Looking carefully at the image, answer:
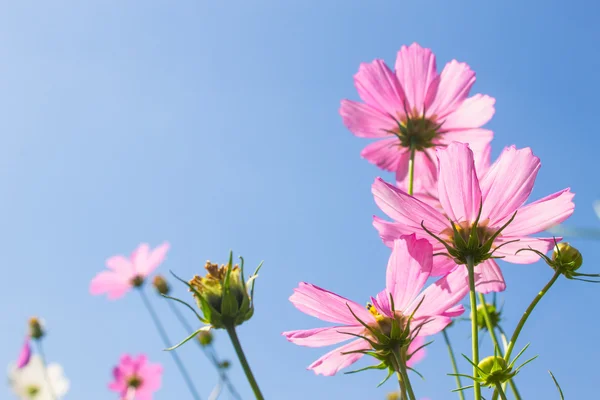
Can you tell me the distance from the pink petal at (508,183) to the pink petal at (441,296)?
0.23ft

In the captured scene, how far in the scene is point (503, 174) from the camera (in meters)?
0.61

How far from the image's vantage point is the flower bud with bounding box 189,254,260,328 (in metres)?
0.60

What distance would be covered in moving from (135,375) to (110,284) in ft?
1.27

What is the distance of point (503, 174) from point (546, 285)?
12cm

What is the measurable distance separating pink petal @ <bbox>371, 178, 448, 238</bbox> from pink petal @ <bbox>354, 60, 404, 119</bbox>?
1.40 feet

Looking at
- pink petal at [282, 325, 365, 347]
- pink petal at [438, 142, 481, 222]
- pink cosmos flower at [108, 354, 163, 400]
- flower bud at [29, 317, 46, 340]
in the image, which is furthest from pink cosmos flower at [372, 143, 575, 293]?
flower bud at [29, 317, 46, 340]

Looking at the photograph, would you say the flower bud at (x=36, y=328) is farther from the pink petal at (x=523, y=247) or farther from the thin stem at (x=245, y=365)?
the pink petal at (x=523, y=247)

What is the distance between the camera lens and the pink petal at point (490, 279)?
2.24 feet

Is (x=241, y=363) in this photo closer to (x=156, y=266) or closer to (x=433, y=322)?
(x=433, y=322)

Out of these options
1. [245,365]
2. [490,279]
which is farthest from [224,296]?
[490,279]

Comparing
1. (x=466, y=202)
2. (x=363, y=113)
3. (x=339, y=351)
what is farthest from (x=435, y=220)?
(x=363, y=113)

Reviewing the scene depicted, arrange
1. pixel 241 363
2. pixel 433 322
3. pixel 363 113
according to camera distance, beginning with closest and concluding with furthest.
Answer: pixel 241 363 → pixel 433 322 → pixel 363 113

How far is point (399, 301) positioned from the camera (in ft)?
2.03

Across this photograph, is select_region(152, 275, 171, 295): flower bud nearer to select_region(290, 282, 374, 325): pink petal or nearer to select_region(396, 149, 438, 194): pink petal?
select_region(396, 149, 438, 194): pink petal
